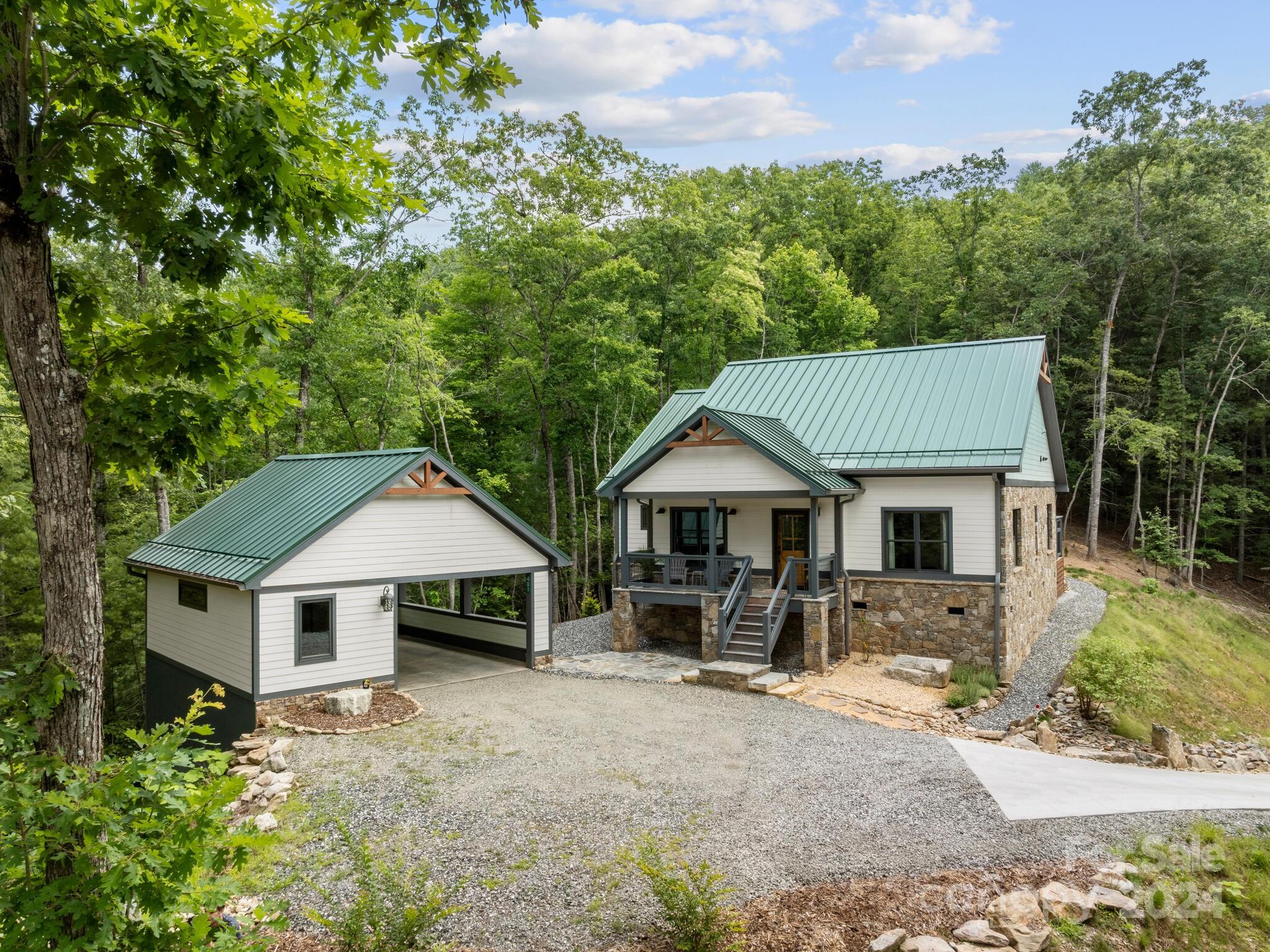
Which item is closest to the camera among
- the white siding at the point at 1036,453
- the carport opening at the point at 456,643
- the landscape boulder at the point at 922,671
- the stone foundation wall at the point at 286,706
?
the stone foundation wall at the point at 286,706

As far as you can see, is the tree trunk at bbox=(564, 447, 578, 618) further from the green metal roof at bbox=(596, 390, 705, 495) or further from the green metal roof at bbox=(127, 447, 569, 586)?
the green metal roof at bbox=(127, 447, 569, 586)

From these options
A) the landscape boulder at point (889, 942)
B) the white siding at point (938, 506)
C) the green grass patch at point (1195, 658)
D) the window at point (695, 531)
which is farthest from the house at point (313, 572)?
the green grass patch at point (1195, 658)

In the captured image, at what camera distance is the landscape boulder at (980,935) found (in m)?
5.51

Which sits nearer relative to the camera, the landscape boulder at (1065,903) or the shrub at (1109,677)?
the landscape boulder at (1065,903)

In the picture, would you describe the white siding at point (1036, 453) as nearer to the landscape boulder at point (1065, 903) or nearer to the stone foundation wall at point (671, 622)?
the stone foundation wall at point (671, 622)

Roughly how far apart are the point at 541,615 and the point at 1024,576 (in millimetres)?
10794

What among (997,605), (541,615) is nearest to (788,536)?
(997,605)

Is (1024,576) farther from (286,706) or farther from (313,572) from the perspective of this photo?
(286,706)

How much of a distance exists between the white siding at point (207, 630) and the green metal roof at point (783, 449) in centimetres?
953

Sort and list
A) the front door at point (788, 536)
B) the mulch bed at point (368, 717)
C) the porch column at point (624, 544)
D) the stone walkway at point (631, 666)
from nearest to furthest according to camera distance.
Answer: the mulch bed at point (368, 717) < the stone walkway at point (631, 666) < the front door at point (788, 536) < the porch column at point (624, 544)

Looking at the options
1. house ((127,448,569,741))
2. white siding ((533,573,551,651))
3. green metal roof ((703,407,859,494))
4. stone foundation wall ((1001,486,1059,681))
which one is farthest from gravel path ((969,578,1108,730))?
house ((127,448,569,741))

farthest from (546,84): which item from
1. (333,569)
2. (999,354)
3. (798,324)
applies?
(798,324)

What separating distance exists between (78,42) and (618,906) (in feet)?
22.8

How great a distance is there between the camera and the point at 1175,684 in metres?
16.9
